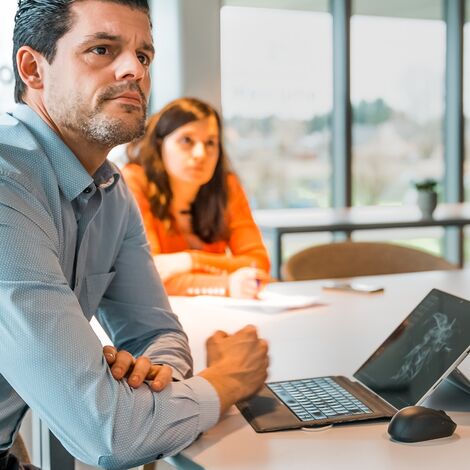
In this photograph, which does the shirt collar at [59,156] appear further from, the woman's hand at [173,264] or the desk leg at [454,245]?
the desk leg at [454,245]

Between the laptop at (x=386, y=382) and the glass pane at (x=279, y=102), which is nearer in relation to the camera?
the laptop at (x=386, y=382)

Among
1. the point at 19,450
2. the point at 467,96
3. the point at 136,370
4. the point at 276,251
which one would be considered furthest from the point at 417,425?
the point at 467,96

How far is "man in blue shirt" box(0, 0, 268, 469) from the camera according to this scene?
3.74 ft

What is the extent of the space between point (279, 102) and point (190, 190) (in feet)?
11.0

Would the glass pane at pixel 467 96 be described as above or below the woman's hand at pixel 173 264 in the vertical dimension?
above

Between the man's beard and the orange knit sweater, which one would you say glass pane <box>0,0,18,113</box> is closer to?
the orange knit sweater

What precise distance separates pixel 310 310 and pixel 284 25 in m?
4.47

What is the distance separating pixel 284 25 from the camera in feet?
20.6

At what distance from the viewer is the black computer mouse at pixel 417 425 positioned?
47.0 inches

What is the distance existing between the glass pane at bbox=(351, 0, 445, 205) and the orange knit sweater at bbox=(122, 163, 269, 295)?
352 cm

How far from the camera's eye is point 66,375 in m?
1.13

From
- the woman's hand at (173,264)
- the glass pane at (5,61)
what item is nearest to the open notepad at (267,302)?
the woman's hand at (173,264)

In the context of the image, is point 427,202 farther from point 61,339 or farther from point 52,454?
point 61,339

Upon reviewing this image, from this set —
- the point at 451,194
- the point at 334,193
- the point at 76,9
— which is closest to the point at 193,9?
the point at 334,193
